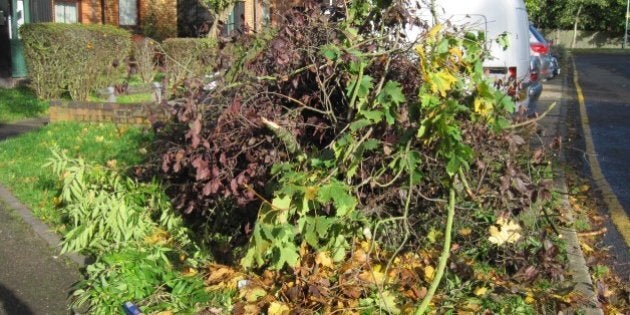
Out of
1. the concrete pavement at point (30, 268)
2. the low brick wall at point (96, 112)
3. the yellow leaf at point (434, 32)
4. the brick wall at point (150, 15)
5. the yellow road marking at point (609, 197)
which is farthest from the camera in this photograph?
the brick wall at point (150, 15)

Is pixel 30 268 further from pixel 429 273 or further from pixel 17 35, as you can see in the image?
pixel 17 35

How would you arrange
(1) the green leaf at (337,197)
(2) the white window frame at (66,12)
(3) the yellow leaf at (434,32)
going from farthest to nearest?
(2) the white window frame at (66,12) → (3) the yellow leaf at (434,32) → (1) the green leaf at (337,197)

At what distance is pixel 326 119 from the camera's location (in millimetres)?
5637

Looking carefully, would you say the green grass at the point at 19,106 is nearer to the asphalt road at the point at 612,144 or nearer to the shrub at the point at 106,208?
the shrub at the point at 106,208

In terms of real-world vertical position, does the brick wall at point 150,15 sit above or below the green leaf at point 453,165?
above

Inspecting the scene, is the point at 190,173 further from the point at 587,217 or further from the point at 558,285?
the point at 587,217

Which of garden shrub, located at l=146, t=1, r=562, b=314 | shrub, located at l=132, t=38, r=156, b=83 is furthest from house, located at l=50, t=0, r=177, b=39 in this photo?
garden shrub, located at l=146, t=1, r=562, b=314

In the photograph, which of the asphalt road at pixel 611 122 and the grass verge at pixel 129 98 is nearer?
the asphalt road at pixel 611 122

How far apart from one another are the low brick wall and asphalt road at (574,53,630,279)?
19.8 ft

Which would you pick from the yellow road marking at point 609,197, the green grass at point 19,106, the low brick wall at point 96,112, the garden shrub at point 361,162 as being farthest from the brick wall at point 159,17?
the garden shrub at point 361,162

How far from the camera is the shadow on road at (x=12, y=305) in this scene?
5.30 m

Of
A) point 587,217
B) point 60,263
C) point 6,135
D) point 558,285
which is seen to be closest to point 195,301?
point 60,263

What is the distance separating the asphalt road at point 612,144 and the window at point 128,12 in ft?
38.9

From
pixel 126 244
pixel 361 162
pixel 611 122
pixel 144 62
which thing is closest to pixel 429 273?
pixel 361 162
